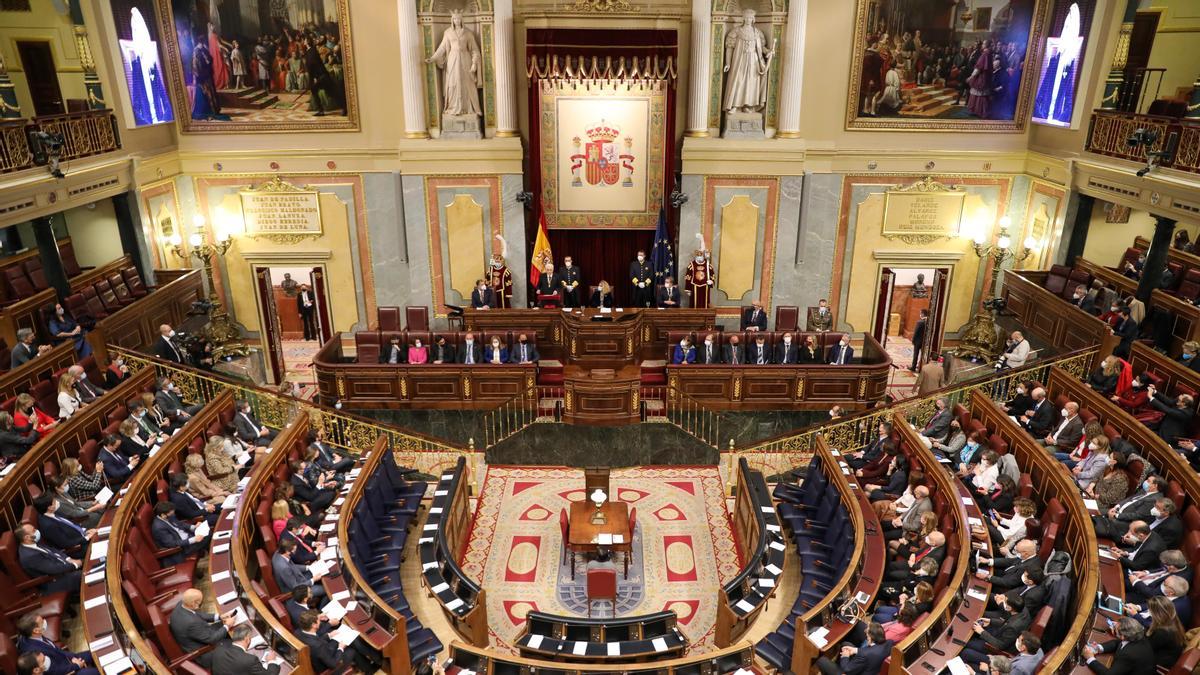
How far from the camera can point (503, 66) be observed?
13.7 metres

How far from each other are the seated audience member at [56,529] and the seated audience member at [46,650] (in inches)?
60.6

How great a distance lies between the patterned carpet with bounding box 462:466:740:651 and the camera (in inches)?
341

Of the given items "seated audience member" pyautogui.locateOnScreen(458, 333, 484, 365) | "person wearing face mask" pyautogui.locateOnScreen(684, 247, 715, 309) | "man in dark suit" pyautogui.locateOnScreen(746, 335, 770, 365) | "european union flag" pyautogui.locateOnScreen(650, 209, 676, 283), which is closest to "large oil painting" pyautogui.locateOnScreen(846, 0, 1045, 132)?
"person wearing face mask" pyautogui.locateOnScreen(684, 247, 715, 309)

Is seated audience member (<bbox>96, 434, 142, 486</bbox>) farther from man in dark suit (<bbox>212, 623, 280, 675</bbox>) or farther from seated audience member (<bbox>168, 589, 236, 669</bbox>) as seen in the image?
man in dark suit (<bbox>212, 623, 280, 675</bbox>)

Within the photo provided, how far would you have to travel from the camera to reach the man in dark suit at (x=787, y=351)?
484 inches

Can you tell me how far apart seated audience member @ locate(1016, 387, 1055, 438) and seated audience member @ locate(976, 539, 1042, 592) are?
272 centimetres

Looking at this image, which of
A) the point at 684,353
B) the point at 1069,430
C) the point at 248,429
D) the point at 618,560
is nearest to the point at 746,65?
the point at 684,353

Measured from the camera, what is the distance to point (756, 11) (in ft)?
45.1

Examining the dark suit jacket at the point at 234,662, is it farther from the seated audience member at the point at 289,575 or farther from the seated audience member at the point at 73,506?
the seated audience member at the point at 73,506

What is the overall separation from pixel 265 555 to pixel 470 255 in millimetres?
8112

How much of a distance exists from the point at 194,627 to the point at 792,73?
12250mm

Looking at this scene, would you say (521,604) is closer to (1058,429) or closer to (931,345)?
(1058,429)

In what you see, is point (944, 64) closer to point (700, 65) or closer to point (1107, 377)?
point (700, 65)

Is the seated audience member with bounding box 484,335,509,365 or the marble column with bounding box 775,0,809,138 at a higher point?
the marble column with bounding box 775,0,809,138
